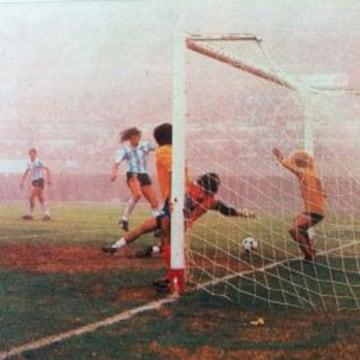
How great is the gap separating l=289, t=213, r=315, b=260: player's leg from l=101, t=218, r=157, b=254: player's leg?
1.80 feet

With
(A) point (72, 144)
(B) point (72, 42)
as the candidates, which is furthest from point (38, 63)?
(A) point (72, 144)

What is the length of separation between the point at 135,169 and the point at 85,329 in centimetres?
143

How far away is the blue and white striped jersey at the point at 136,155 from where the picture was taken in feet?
8.88

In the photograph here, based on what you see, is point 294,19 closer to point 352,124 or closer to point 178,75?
point 178,75

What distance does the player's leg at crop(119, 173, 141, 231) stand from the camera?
3.08 m

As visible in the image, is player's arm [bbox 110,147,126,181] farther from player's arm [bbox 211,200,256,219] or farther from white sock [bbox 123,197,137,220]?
player's arm [bbox 211,200,256,219]

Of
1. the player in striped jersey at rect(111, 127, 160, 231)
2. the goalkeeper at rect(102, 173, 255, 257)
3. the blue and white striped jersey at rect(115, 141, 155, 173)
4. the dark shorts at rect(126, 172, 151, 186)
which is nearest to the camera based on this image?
the goalkeeper at rect(102, 173, 255, 257)

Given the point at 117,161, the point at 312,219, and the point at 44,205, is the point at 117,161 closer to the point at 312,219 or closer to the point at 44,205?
the point at 44,205

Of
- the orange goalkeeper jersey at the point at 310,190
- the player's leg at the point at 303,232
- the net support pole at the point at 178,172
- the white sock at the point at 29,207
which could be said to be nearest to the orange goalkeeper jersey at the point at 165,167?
the net support pole at the point at 178,172

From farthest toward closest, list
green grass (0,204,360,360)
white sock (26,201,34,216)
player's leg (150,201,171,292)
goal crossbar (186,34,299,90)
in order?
white sock (26,201,34,216), player's leg (150,201,171,292), goal crossbar (186,34,299,90), green grass (0,204,360,360)

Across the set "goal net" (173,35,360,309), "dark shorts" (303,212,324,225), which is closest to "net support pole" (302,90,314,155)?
"goal net" (173,35,360,309)

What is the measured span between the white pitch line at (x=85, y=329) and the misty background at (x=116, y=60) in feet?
2.01

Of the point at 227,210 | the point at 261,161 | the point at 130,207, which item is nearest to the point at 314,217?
the point at 261,161

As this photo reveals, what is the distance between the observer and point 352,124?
2555 millimetres
